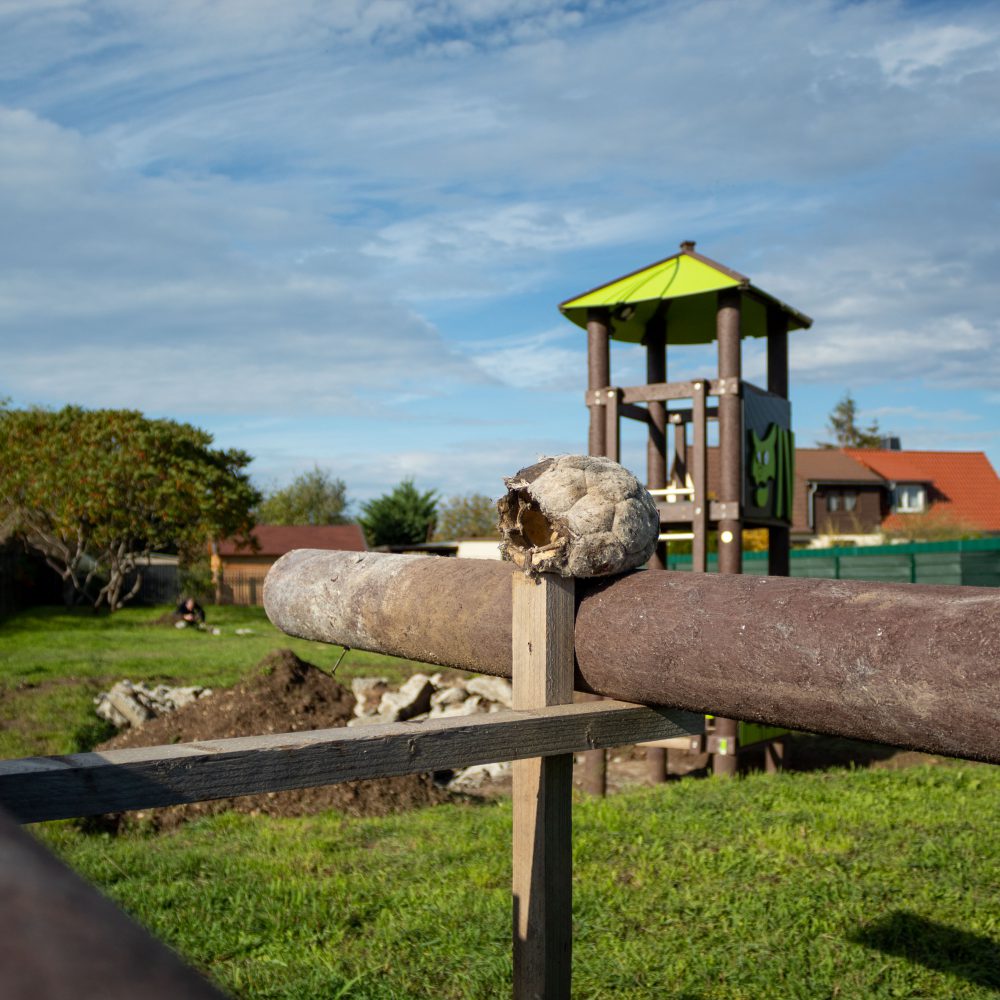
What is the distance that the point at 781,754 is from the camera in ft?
29.1

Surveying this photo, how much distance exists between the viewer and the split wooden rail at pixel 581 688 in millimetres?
1883

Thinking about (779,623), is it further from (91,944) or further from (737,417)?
(737,417)

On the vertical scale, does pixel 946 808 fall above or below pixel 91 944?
below

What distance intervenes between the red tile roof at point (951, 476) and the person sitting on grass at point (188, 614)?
31.5 m

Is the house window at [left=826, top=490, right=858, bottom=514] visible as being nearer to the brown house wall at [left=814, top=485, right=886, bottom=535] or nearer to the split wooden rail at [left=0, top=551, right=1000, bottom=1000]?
the brown house wall at [left=814, top=485, right=886, bottom=535]

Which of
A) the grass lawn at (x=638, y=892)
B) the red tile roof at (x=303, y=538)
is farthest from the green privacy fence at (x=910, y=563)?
the red tile roof at (x=303, y=538)

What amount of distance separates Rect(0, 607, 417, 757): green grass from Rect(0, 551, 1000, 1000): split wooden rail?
676cm

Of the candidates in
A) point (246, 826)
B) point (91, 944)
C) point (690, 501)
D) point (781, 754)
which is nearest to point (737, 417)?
point (690, 501)

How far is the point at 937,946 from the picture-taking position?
4.54 m

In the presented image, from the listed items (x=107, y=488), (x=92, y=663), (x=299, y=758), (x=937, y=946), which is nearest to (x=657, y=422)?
(x=937, y=946)

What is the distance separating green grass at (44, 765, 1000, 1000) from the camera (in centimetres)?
421

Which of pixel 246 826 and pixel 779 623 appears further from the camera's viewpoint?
pixel 246 826

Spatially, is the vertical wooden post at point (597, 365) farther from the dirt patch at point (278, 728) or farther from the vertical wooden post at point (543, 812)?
the vertical wooden post at point (543, 812)

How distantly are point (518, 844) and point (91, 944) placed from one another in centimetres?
225
